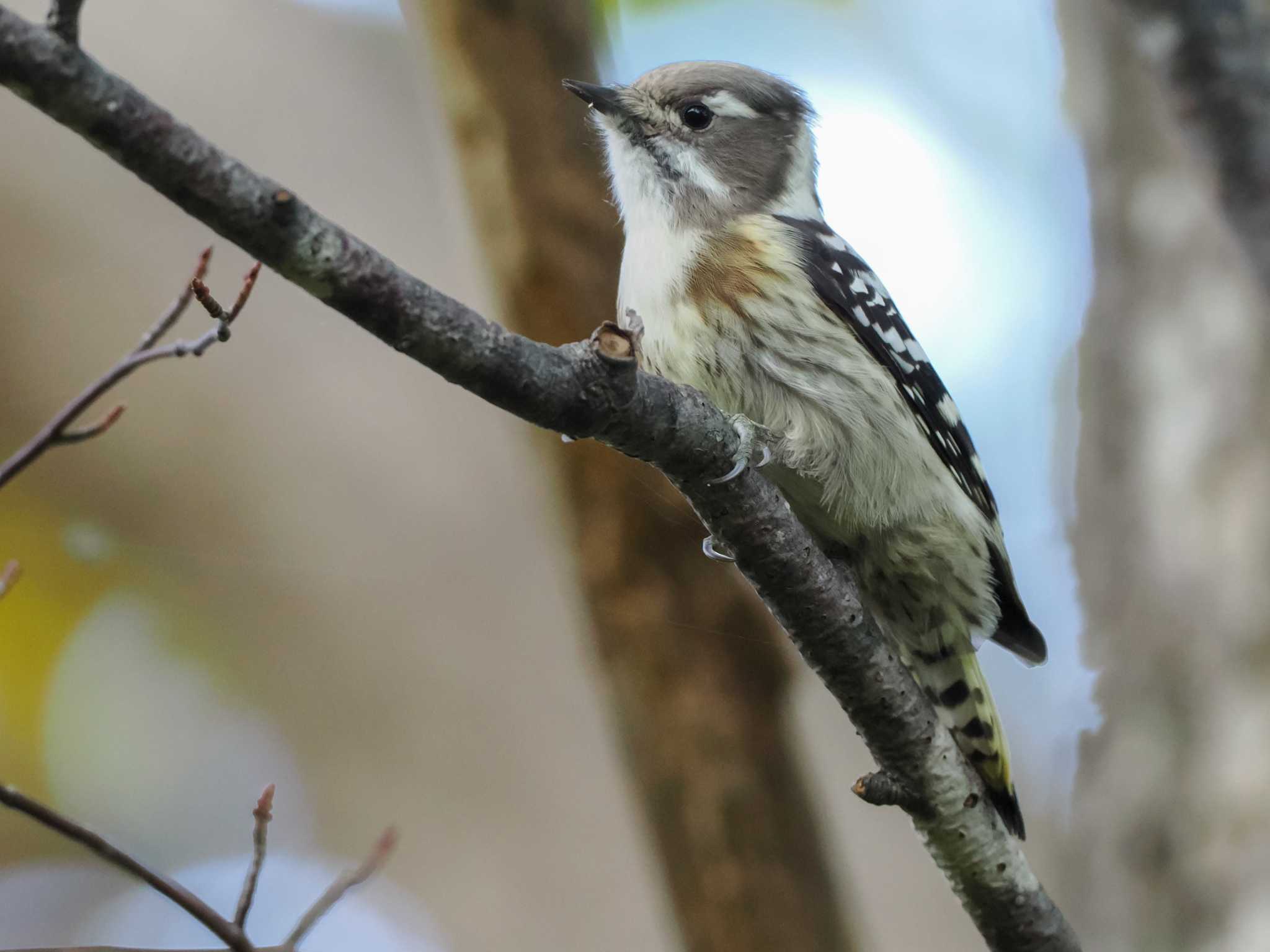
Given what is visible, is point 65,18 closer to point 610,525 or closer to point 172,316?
point 172,316

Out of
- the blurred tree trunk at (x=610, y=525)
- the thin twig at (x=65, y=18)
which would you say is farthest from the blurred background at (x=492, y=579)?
the thin twig at (x=65, y=18)

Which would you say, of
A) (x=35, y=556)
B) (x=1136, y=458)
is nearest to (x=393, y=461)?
(x=35, y=556)

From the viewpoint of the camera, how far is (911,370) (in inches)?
105

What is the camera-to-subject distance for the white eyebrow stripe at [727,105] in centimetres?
284

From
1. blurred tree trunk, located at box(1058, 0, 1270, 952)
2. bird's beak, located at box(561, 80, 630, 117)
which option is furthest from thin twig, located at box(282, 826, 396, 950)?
blurred tree trunk, located at box(1058, 0, 1270, 952)

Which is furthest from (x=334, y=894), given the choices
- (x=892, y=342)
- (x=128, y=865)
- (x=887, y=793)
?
(x=892, y=342)

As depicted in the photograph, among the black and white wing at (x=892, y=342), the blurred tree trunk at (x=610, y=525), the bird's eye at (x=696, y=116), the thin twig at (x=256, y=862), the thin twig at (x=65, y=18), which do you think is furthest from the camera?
the blurred tree trunk at (x=610, y=525)

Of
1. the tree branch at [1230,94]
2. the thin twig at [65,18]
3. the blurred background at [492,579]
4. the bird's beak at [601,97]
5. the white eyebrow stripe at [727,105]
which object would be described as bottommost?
the blurred background at [492,579]

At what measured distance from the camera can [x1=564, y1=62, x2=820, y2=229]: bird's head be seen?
2664 mm

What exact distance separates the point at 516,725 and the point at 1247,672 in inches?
103

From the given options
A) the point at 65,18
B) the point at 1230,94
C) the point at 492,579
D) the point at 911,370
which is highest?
the point at 1230,94

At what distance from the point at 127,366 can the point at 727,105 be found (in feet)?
6.04

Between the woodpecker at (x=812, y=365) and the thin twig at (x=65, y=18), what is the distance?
1.34 meters

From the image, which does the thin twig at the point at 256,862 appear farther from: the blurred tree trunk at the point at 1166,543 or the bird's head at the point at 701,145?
the blurred tree trunk at the point at 1166,543
